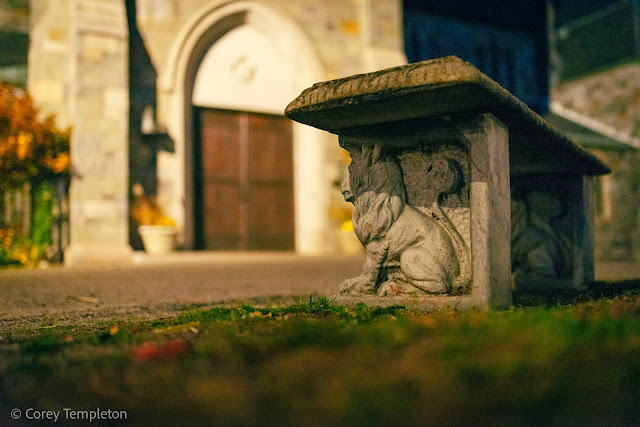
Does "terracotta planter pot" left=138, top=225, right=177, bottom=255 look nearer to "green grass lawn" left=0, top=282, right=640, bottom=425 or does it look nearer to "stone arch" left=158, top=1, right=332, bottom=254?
→ "stone arch" left=158, top=1, right=332, bottom=254

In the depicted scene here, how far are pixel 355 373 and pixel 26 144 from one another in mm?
8264

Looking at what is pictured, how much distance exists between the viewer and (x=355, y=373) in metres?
1.36

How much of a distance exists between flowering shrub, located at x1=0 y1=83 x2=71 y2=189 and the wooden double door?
2.64m

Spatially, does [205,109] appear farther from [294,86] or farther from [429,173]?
[429,173]

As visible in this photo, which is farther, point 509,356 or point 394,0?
point 394,0

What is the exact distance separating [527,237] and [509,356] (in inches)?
107

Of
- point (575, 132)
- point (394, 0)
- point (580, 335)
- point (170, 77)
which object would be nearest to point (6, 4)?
point (170, 77)

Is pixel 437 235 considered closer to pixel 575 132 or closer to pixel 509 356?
pixel 509 356

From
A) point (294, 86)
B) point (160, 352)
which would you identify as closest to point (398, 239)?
point (160, 352)

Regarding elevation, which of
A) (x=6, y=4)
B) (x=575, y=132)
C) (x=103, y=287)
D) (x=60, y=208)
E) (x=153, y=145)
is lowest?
(x=103, y=287)

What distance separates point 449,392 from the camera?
1.22m

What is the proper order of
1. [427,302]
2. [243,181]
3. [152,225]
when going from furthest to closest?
[243,181], [152,225], [427,302]

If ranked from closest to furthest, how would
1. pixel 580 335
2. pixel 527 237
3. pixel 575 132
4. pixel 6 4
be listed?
1. pixel 580 335
2. pixel 527 237
3. pixel 6 4
4. pixel 575 132

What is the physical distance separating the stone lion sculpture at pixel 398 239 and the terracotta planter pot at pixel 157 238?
21.9 feet
